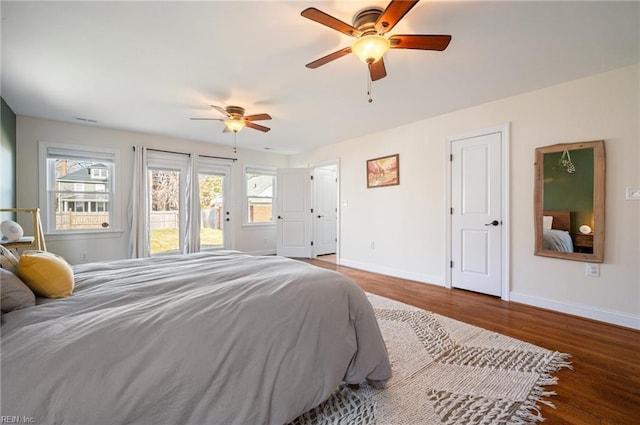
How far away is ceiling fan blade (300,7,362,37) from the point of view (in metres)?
1.47

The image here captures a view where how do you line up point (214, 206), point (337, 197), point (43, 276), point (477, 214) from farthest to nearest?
point (214, 206)
point (337, 197)
point (477, 214)
point (43, 276)

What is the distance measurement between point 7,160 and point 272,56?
358 centimetres

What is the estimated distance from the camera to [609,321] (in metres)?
2.57

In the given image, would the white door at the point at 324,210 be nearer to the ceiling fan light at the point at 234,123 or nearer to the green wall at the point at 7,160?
the ceiling fan light at the point at 234,123

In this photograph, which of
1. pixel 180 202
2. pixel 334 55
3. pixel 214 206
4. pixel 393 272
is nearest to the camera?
pixel 334 55

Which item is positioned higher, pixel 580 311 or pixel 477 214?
pixel 477 214

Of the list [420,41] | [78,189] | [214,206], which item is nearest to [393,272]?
[420,41]

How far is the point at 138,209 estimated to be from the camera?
4496 millimetres

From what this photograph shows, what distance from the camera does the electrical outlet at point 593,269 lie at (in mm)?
Result: 2646

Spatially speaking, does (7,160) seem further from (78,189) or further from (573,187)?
(573,187)

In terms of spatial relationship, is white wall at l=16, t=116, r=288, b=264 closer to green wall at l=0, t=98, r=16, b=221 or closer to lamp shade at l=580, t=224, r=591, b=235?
green wall at l=0, t=98, r=16, b=221

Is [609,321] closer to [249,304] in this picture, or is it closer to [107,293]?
[249,304]

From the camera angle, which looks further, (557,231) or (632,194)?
(557,231)

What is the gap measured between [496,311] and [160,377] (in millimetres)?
3151
